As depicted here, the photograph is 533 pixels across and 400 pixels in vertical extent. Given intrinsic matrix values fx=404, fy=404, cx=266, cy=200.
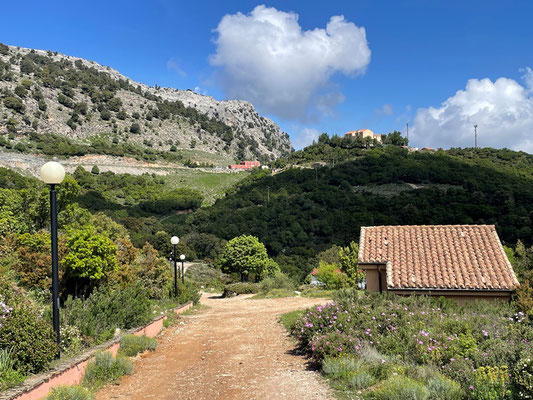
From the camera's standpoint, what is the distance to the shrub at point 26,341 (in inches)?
217

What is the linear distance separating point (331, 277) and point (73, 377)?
27516 mm

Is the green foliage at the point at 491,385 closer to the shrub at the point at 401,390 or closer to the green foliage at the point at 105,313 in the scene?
the shrub at the point at 401,390

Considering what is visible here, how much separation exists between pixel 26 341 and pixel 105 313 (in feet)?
12.0

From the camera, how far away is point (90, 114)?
115 m

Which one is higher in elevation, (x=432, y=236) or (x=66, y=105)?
(x=66, y=105)

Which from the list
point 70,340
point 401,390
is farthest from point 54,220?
point 401,390

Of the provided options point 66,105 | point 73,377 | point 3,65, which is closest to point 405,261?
point 73,377

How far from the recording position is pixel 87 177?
251 feet

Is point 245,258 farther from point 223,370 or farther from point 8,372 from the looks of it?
point 8,372

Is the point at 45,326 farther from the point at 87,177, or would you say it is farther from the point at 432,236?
the point at 87,177

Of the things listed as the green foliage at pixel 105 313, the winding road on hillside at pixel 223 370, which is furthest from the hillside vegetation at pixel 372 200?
the green foliage at pixel 105 313

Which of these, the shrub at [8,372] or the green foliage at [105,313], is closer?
the shrub at [8,372]

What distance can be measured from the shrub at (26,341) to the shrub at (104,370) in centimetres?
83

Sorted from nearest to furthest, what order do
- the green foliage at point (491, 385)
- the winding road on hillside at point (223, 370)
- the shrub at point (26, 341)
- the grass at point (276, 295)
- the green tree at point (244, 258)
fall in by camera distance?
the green foliage at point (491, 385), the shrub at point (26, 341), the winding road on hillside at point (223, 370), the grass at point (276, 295), the green tree at point (244, 258)
